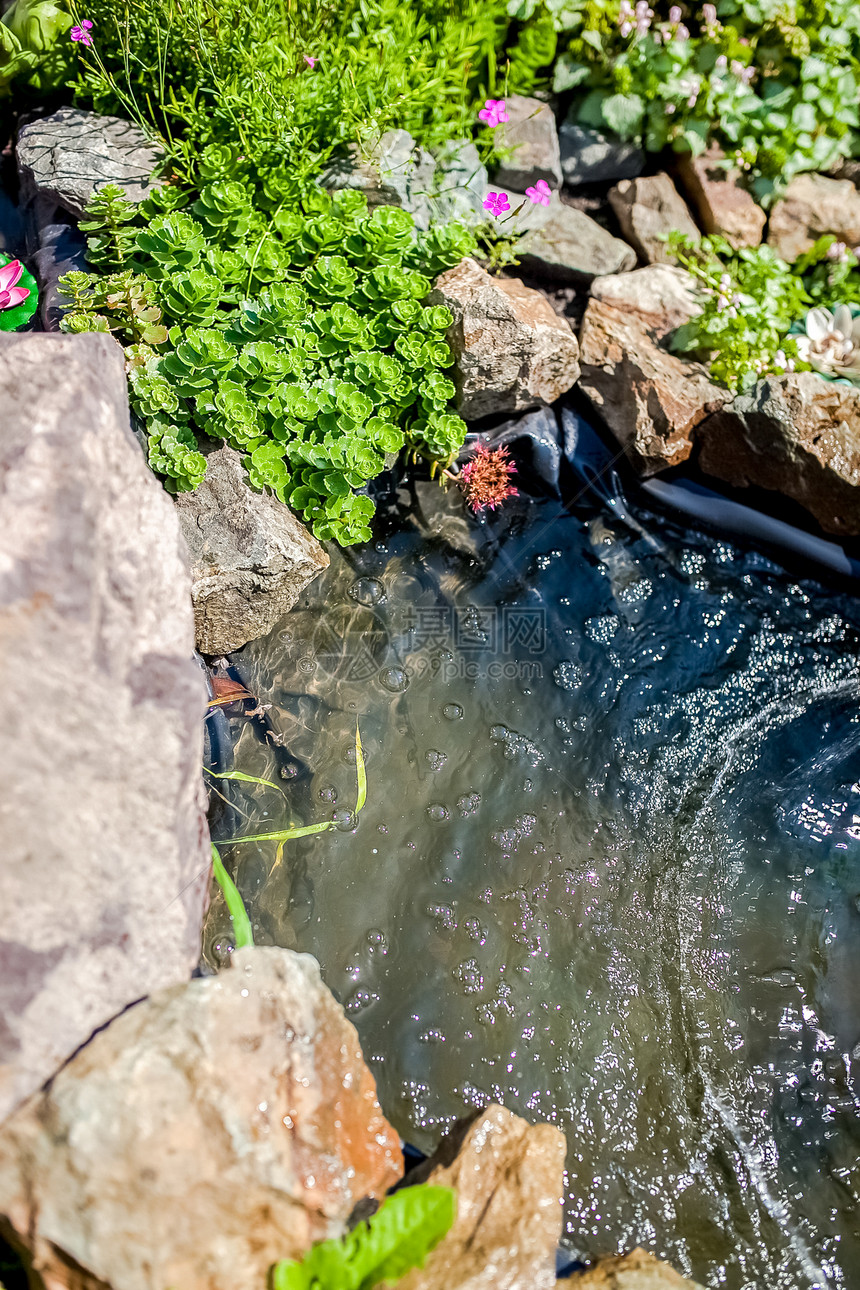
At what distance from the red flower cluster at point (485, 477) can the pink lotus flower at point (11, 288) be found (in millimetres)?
2125

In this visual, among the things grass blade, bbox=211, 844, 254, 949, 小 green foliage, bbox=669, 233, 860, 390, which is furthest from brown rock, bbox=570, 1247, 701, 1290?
小 green foliage, bbox=669, 233, 860, 390

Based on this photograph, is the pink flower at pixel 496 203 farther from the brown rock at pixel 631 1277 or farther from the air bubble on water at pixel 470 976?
the brown rock at pixel 631 1277

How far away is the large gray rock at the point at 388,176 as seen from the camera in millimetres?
3854

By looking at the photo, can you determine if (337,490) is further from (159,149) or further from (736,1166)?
(736,1166)

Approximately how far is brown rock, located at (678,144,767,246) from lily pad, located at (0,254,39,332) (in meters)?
3.81

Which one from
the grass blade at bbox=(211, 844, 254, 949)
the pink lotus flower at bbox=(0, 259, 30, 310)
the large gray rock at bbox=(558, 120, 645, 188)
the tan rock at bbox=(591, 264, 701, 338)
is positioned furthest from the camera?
the large gray rock at bbox=(558, 120, 645, 188)

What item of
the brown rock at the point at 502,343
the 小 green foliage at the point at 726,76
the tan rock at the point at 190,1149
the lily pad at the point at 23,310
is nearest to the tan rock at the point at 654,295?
the brown rock at the point at 502,343

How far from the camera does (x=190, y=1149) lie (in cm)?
196

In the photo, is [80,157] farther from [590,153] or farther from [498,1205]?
[498,1205]

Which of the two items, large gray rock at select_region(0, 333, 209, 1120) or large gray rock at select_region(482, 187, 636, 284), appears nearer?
large gray rock at select_region(0, 333, 209, 1120)

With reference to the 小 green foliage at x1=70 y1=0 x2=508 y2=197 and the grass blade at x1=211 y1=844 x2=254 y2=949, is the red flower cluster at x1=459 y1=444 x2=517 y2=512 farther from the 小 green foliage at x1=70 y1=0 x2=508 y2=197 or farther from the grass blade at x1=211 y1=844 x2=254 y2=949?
the grass blade at x1=211 y1=844 x2=254 y2=949

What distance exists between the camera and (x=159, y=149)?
3754mm

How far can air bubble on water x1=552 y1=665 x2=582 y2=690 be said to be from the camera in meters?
3.67

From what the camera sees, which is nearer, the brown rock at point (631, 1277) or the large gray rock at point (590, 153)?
the brown rock at point (631, 1277)
